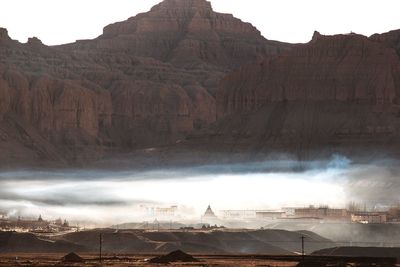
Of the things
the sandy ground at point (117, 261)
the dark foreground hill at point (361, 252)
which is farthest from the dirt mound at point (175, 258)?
the dark foreground hill at point (361, 252)

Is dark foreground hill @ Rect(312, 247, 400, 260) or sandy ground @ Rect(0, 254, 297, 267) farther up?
dark foreground hill @ Rect(312, 247, 400, 260)

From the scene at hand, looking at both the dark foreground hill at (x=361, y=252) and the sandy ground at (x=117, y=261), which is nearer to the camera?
the sandy ground at (x=117, y=261)

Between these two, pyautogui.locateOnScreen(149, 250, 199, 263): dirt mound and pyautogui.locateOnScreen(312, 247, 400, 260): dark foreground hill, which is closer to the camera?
pyautogui.locateOnScreen(149, 250, 199, 263): dirt mound

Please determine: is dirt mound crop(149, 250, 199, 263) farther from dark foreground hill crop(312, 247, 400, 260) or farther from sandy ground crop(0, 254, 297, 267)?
dark foreground hill crop(312, 247, 400, 260)

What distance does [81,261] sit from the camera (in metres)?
172

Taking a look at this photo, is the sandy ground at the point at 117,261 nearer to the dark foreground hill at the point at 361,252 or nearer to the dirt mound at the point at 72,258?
the dirt mound at the point at 72,258

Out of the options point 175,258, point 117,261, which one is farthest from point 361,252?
point 117,261

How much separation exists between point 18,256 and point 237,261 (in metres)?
24.0

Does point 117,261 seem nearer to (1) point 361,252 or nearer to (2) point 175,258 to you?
(2) point 175,258

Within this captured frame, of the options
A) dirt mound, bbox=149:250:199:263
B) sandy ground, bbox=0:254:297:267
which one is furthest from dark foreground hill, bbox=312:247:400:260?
dirt mound, bbox=149:250:199:263

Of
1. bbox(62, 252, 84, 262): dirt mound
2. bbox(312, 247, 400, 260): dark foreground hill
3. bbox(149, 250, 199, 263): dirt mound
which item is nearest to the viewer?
bbox(149, 250, 199, 263): dirt mound

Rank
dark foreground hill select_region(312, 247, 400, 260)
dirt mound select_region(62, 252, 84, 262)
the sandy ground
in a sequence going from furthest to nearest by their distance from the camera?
dark foreground hill select_region(312, 247, 400, 260)
dirt mound select_region(62, 252, 84, 262)
the sandy ground

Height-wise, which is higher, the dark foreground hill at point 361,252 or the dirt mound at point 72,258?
the dark foreground hill at point 361,252

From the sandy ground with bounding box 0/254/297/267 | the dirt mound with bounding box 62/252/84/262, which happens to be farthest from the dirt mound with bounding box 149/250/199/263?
the dirt mound with bounding box 62/252/84/262
